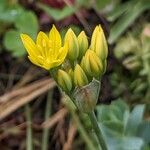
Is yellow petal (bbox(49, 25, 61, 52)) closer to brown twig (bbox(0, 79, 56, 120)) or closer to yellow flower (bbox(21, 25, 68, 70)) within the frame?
yellow flower (bbox(21, 25, 68, 70))

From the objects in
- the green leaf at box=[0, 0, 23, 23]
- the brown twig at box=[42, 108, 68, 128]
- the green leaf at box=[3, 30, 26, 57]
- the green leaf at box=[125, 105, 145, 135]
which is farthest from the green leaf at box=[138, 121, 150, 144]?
the green leaf at box=[0, 0, 23, 23]

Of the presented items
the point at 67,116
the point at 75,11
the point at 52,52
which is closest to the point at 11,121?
the point at 67,116

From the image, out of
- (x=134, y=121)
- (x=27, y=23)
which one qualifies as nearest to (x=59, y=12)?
(x=27, y=23)

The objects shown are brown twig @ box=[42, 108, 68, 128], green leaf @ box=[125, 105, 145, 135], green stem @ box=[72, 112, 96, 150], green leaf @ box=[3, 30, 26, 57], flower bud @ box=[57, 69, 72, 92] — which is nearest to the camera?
flower bud @ box=[57, 69, 72, 92]

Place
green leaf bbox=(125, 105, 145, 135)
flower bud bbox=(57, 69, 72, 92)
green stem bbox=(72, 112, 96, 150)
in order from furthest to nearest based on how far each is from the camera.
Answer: green stem bbox=(72, 112, 96, 150) < green leaf bbox=(125, 105, 145, 135) < flower bud bbox=(57, 69, 72, 92)

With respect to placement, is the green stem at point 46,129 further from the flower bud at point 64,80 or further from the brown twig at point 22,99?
the flower bud at point 64,80

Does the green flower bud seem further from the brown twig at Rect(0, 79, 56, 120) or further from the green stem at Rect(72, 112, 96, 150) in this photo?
the brown twig at Rect(0, 79, 56, 120)

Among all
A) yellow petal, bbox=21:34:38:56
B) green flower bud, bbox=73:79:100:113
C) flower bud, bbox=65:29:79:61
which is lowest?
green flower bud, bbox=73:79:100:113

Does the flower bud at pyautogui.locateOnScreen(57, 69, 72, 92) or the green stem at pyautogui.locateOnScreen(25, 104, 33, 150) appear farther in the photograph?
the green stem at pyautogui.locateOnScreen(25, 104, 33, 150)

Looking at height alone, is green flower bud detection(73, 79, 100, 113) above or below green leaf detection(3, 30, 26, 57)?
below
